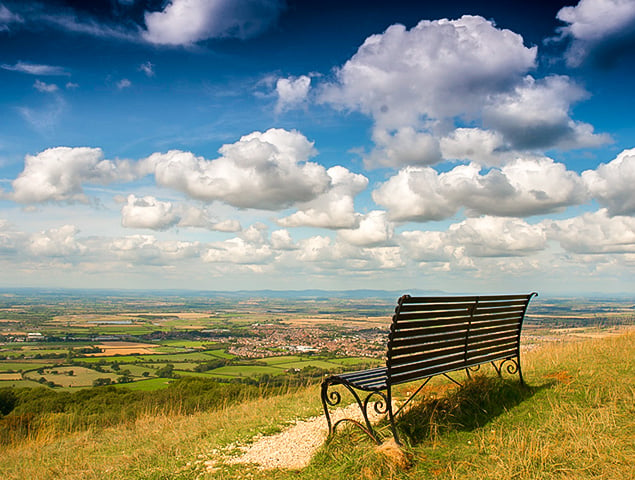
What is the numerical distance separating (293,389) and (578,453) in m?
6.38

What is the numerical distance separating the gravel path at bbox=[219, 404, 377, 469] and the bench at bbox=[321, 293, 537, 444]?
375 millimetres

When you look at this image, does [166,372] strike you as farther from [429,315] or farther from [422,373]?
→ [429,315]

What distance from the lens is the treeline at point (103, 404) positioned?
29.0 feet

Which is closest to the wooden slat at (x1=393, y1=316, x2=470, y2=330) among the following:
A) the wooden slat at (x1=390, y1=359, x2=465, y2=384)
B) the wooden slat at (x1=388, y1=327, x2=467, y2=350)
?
Result: the wooden slat at (x1=388, y1=327, x2=467, y2=350)

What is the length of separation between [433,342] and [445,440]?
97 cm

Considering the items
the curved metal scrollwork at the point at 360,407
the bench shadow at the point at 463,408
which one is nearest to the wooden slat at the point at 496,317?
the bench shadow at the point at 463,408

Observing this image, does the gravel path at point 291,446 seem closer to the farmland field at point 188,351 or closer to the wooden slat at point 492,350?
the wooden slat at point 492,350

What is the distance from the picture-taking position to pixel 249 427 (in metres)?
6.08

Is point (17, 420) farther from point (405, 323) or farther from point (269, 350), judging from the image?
point (269, 350)

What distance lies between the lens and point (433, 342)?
482 centimetres

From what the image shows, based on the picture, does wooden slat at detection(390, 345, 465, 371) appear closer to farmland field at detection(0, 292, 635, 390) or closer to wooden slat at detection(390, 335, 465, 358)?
wooden slat at detection(390, 335, 465, 358)

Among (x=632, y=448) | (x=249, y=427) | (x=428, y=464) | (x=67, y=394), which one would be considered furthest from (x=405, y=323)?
(x=67, y=394)

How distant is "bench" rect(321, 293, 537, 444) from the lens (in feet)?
14.1

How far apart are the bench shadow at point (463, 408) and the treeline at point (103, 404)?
15.6ft
